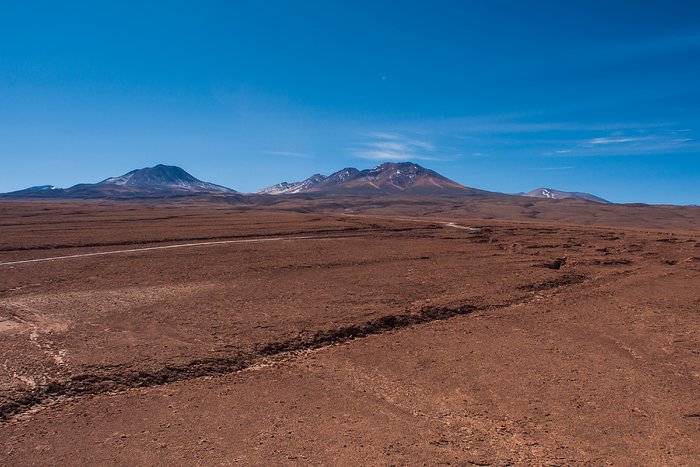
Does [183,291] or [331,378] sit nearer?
[331,378]

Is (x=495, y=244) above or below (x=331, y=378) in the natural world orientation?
above

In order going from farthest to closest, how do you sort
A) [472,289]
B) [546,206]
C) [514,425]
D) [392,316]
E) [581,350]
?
Result: [546,206] → [472,289] → [392,316] → [581,350] → [514,425]

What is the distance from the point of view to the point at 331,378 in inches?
387

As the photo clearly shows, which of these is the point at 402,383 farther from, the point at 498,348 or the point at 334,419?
the point at 498,348

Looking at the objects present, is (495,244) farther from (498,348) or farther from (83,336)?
(83,336)

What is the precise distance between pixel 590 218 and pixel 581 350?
103724mm

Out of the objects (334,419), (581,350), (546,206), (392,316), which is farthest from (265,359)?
(546,206)

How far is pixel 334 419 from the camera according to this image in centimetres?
810

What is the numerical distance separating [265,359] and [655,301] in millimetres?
14411

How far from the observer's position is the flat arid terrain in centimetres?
729

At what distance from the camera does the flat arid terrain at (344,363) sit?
287 inches

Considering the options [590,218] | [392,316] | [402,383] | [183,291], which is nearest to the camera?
[402,383]

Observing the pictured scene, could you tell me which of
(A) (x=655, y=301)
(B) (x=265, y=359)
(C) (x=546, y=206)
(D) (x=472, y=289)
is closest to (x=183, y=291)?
(B) (x=265, y=359)

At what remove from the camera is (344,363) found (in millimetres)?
10641
